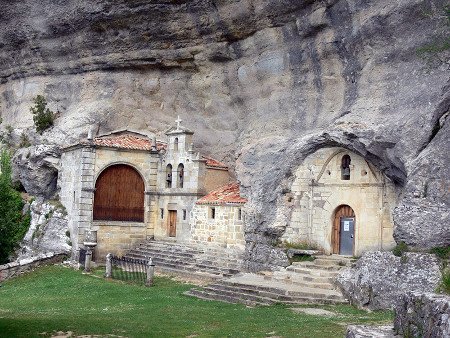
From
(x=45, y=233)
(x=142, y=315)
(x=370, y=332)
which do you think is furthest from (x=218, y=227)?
(x=370, y=332)

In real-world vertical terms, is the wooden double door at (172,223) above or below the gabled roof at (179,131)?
below

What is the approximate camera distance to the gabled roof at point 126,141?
29438 millimetres

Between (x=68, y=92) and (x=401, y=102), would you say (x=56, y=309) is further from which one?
(x=68, y=92)

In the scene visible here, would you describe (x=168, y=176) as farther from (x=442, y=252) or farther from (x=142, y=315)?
(x=442, y=252)

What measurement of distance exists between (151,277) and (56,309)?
5073mm

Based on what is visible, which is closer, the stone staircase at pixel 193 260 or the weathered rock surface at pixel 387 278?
the weathered rock surface at pixel 387 278

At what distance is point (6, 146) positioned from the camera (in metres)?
35.1

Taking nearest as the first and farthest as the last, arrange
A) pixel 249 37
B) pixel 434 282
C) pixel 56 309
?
pixel 434 282 < pixel 56 309 < pixel 249 37

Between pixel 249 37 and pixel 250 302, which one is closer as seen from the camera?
pixel 250 302

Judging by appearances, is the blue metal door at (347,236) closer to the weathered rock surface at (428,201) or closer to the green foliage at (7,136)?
the weathered rock surface at (428,201)

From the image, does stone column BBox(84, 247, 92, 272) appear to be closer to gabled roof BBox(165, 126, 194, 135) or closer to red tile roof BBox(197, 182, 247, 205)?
red tile roof BBox(197, 182, 247, 205)

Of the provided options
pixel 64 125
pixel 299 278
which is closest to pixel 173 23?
pixel 64 125

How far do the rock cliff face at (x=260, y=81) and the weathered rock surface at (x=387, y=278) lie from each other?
2.27 feet

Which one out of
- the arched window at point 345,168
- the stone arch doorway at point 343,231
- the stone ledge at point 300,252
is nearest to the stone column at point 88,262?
the stone ledge at point 300,252
